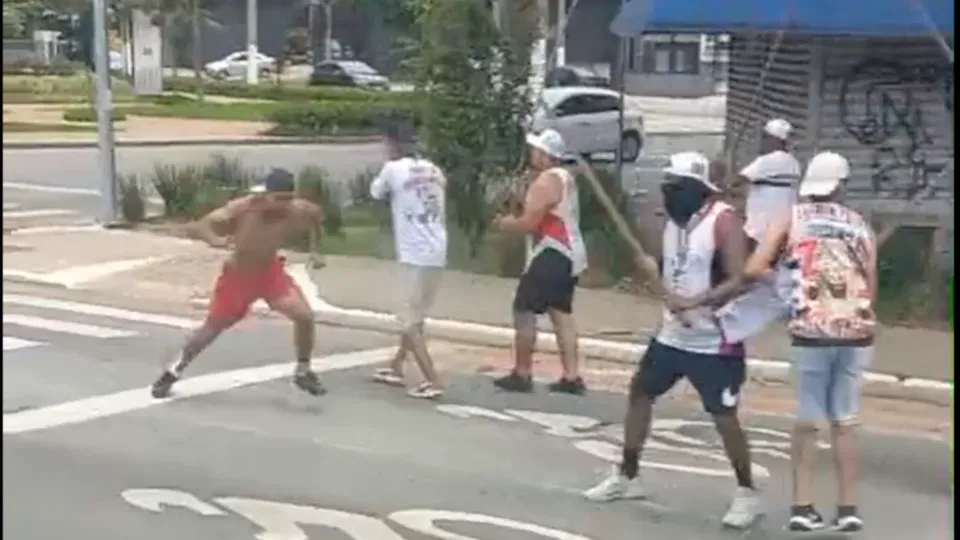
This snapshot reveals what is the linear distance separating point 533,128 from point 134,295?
5026mm

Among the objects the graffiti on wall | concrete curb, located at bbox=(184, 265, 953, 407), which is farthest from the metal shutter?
concrete curb, located at bbox=(184, 265, 953, 407)

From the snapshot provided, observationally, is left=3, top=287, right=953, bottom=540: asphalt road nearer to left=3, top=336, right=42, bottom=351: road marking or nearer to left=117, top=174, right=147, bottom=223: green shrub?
left=3, top=336, right=42, bottom=351: road marking

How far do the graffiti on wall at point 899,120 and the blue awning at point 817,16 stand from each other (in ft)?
5.26

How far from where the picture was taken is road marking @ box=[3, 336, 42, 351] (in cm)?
1229

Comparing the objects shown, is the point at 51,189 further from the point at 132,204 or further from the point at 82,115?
the point at 82,115

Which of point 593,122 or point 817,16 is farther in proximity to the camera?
point 593,122

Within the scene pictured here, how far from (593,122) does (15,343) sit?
2070 cm

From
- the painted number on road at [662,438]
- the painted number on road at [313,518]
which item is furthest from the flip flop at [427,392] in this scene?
the painted number on road at [313,518]

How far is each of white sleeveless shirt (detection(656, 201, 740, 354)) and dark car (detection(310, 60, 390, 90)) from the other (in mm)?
50492

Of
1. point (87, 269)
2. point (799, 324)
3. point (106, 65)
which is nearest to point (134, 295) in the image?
point (87, 269)

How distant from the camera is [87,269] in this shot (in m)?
16.9

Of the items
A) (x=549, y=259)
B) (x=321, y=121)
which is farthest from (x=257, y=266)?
(x=321, y=121)

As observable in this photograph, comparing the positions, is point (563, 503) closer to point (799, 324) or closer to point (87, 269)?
point (799, 324)

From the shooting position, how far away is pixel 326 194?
66.6ft
